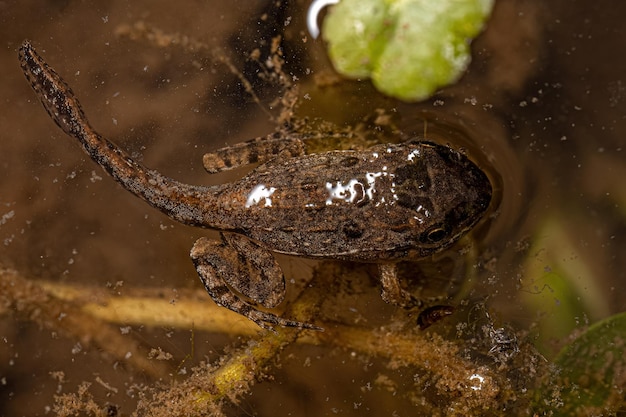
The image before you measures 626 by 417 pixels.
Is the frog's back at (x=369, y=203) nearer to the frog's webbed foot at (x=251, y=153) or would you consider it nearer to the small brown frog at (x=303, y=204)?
the small brown frog at (x=303, y=204)

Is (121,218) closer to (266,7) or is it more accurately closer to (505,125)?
(266,7)

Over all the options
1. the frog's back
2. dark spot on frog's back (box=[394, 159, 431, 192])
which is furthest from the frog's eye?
dark spot on frog's back (box=[394, 159, 431, 192])

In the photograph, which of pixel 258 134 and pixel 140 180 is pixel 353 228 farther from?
pixel 140 180

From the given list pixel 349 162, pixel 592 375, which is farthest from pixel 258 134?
pixel 592 375

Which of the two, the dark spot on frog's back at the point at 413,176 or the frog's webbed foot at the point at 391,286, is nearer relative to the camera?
the dark spot on frog's back at the point at 413,176

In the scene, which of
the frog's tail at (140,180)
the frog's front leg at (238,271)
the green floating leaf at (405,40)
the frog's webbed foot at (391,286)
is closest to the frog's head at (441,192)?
the frog's webbed foot at (391,286)

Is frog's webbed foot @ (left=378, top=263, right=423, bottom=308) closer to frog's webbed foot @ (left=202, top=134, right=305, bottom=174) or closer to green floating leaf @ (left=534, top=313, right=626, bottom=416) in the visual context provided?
frog's webbed foot @ (left=202, top=134, right=305, bottom=174)

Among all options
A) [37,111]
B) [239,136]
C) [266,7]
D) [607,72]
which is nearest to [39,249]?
[37,111]
